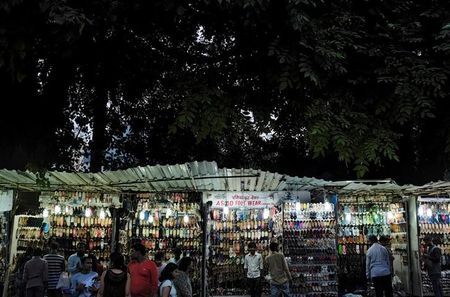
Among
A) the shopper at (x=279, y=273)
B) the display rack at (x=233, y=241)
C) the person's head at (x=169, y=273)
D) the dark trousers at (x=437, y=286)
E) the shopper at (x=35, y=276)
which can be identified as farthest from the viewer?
the display rack at (x=233, y=241)

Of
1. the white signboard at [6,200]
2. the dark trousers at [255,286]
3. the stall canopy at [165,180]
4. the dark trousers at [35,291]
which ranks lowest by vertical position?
the dark trousers at [255,286]

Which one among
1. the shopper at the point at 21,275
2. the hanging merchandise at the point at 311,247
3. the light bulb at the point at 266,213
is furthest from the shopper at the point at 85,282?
the hanging merchandise at the point at 311,247

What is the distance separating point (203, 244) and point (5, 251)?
184 inches

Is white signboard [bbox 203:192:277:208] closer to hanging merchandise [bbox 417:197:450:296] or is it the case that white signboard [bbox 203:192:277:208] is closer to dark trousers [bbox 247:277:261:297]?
dark trousers [bbox 247:277:261:297]

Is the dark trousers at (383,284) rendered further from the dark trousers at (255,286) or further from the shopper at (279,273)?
the dark trousers at (255,286)

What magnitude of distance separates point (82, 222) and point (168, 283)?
689cm

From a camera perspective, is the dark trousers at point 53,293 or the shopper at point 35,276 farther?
the dark trousers at point 53,293

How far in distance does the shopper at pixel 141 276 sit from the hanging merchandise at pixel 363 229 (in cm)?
752

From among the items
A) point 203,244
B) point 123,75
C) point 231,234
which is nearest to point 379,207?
point 231,234

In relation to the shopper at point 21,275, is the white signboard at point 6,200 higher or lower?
higher

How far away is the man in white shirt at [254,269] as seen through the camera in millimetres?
11953

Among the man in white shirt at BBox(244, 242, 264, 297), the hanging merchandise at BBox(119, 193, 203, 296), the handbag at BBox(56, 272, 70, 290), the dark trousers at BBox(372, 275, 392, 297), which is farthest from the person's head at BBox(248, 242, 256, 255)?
the handbag at BBox(56, 272, 70, 290)

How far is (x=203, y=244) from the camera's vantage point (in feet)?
39.6

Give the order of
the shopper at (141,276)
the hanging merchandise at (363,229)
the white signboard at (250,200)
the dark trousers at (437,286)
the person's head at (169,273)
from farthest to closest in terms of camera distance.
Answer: the hanging merchandise at (363,229) < the white signboard at (250,200) < the dark trousers at (437,286) < the person's head at (169,273) < the shopper at (141,276)
